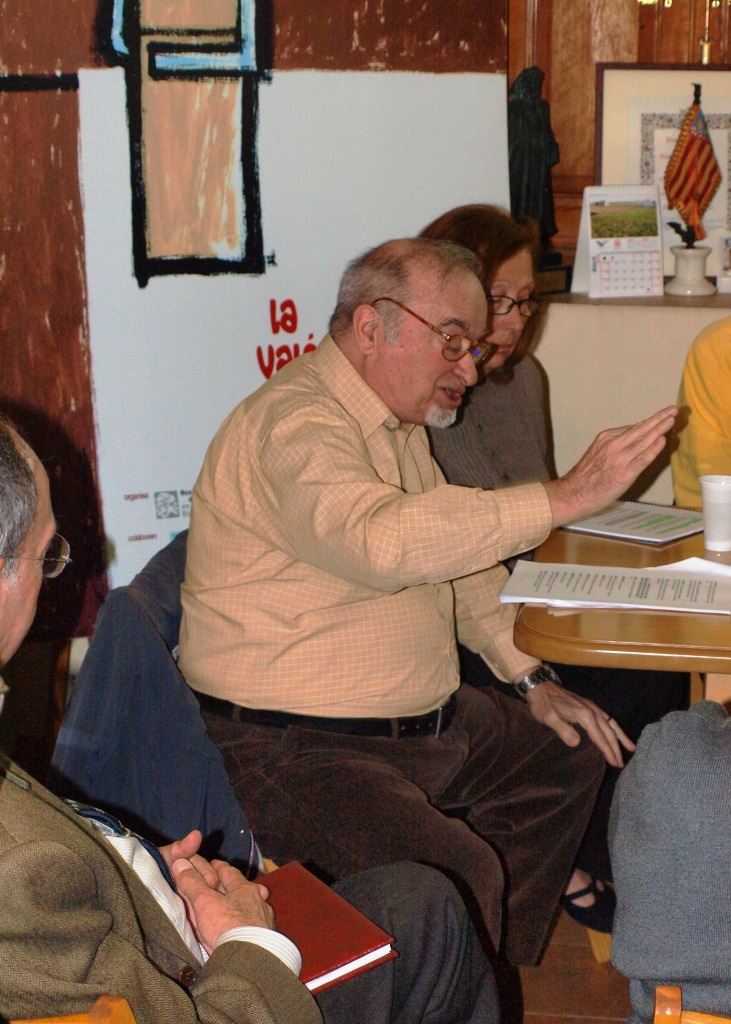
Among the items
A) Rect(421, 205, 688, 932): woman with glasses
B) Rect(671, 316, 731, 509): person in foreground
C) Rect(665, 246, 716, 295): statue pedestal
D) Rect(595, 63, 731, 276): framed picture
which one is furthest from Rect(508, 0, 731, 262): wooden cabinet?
Rect(671, 316, 731, 509): person in foreground

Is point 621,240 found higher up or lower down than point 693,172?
lower down

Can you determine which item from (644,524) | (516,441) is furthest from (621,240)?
(644,524)

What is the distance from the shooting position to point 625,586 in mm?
1688

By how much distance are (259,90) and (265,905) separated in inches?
69.1

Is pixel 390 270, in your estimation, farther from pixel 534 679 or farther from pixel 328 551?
pixel 534 679

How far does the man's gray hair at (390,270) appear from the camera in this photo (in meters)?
1.88

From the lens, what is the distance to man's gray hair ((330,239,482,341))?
74.0 inches

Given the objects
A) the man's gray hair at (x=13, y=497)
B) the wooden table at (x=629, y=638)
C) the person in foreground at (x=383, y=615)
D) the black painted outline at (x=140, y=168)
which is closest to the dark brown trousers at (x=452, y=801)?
the person in foreground at (x=383, y=615)

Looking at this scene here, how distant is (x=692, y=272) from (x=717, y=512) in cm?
151

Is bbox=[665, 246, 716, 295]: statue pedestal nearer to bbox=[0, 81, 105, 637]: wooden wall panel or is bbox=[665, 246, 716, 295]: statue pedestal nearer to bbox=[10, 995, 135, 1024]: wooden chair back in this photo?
bbox=[0, 81, 105, 637]: wooden wall panel

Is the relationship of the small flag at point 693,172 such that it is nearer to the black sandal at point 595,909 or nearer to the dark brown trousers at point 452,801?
the dark brown trousers at point 452,801

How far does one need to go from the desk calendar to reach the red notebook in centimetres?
222

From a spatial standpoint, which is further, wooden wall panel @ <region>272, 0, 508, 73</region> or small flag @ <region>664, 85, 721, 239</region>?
small flag @ <region>664, 85, 721, 239</region>

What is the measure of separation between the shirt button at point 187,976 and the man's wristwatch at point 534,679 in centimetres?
111
